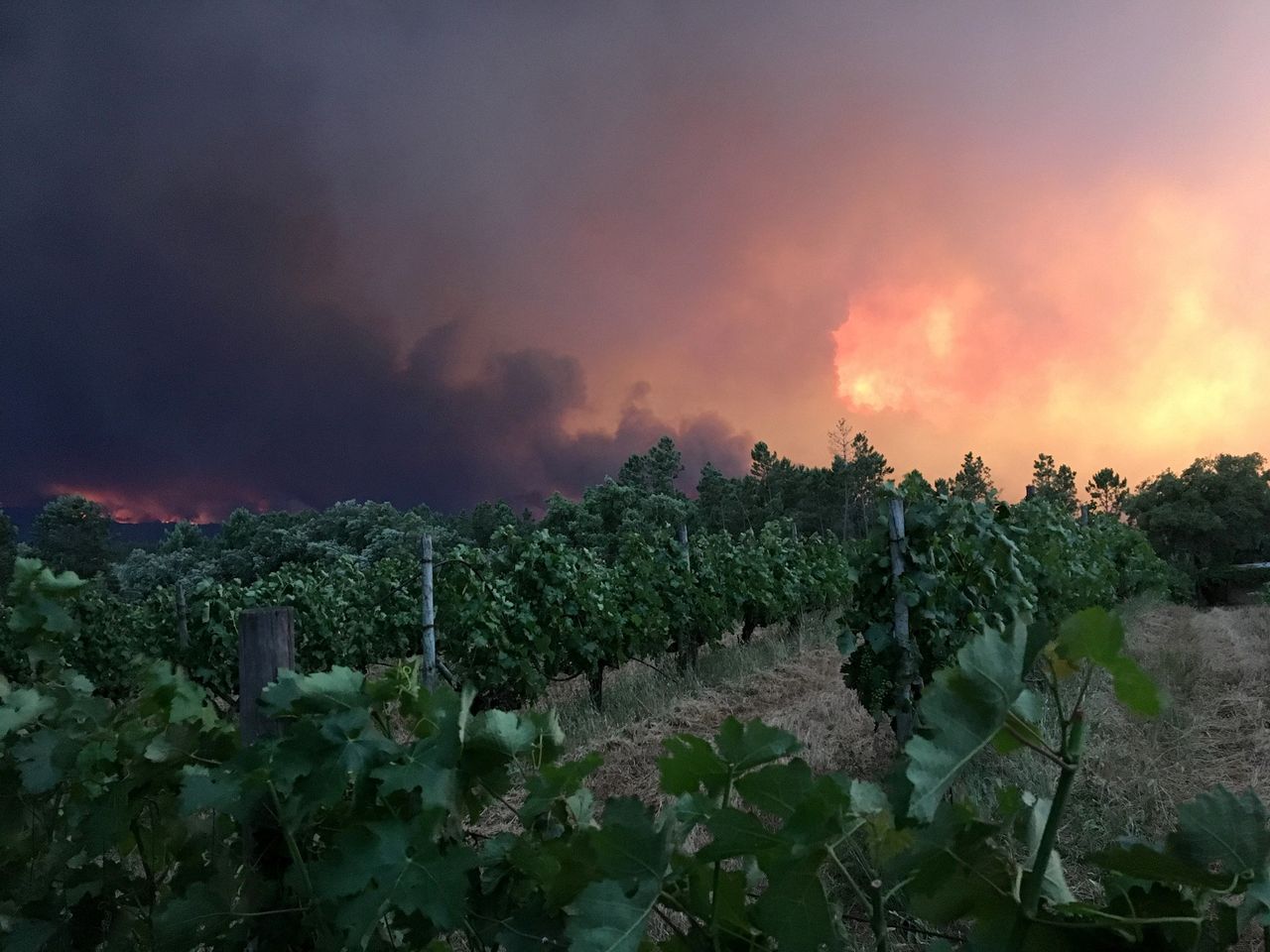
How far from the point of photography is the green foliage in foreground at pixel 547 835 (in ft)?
2.29

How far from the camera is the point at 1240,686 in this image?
310 inches

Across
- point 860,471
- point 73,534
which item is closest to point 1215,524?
point 860,471

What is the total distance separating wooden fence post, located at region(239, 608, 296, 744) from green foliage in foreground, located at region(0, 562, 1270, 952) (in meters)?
0.12

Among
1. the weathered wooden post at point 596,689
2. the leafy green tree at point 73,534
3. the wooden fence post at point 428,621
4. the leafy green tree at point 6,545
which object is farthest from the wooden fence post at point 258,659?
the leafy green tree at point 73,534

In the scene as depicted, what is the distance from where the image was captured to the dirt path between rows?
6.12 m

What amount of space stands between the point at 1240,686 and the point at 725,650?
6379mm

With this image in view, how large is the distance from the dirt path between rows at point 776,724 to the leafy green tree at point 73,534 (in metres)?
48.9

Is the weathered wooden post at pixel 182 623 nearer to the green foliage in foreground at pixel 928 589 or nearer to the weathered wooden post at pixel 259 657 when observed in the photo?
the green foliage in foreground at pixel 928 589

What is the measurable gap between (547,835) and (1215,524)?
3939 centimetres

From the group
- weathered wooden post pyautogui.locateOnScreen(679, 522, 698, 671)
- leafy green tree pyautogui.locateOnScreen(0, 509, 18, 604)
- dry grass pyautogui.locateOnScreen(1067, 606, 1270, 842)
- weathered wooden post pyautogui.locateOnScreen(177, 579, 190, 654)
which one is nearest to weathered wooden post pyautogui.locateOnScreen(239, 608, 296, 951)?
dry grass pyautogui.locateOnScreen(1067, 606, 1270, 842)

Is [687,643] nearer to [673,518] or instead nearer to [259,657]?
[259,657]

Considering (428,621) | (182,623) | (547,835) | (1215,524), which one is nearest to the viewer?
(547,835)

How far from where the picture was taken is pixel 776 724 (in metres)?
7.06

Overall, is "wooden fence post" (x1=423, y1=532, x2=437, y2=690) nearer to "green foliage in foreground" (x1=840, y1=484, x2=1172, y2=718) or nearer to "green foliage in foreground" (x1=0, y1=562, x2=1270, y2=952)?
"green foliage in foreground" (x1=840, y1=484, x2=1172, y2=718)
